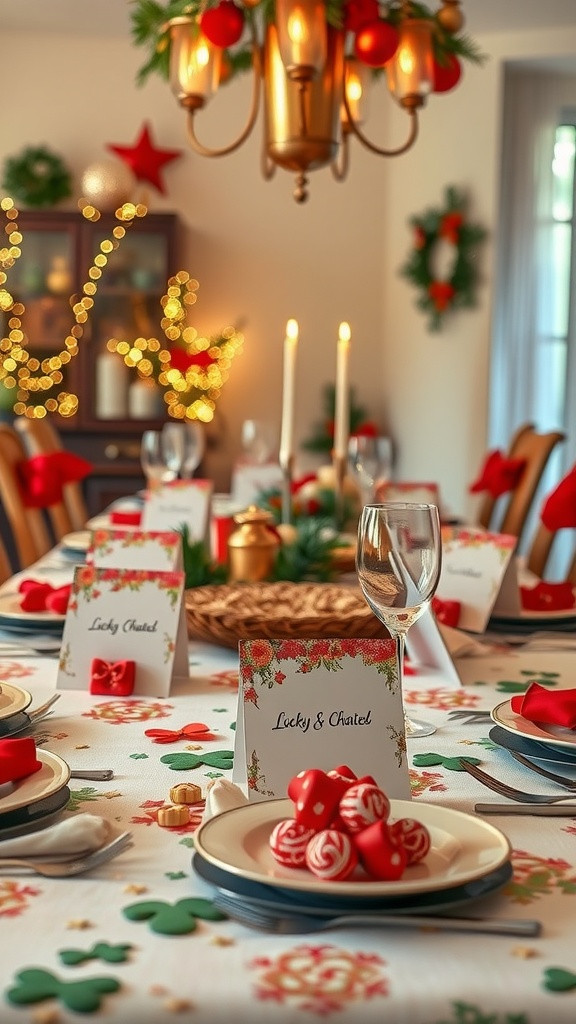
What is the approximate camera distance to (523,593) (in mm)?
1730

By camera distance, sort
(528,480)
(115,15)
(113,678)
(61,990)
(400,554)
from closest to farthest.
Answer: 1. (61,990)
2. (400,554)
3. (113,678)
4. (528,480)
5. (115,15)

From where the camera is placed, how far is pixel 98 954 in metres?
0.63

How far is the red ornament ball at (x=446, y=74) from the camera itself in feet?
8.41

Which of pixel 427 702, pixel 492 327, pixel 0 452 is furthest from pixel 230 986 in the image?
pixel 492 327

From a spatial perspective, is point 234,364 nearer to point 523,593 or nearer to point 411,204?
point 411,204

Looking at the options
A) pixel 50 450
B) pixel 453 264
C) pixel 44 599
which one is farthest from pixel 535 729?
pixel 453 264

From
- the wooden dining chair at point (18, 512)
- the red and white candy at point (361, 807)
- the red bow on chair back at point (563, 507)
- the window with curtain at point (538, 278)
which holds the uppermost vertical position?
the window with curtain at point (538, 278)

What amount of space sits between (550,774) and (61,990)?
507mm

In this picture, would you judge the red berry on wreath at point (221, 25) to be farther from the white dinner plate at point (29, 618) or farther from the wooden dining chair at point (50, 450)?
the wooden dining chair at point (50, 450)

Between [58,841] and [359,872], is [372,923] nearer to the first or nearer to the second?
[359,872]

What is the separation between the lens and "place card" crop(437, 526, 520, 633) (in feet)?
5.16

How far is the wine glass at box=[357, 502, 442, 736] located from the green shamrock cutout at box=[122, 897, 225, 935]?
29 centimetres

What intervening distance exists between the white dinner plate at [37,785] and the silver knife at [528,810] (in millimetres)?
310

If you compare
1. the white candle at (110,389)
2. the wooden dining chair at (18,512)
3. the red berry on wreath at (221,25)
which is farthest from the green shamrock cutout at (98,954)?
the white candle at (110,389)
